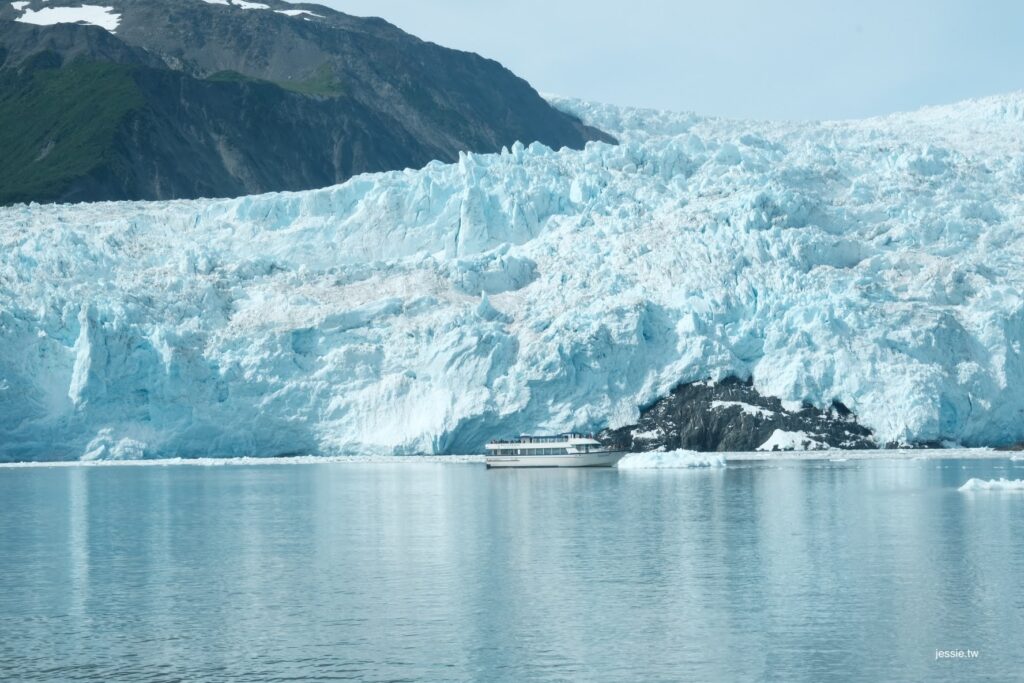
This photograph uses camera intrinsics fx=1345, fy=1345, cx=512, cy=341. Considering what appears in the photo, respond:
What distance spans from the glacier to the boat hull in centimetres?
110

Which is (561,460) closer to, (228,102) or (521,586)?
(521,586)

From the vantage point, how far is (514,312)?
4728 cm

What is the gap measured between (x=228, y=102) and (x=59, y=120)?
10889mm

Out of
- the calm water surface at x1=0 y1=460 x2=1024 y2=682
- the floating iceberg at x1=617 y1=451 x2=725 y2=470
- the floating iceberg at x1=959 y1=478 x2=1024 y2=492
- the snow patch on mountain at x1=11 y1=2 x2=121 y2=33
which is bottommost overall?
the calm water surface at x1=0 y1=460 x2=1024 y2=682

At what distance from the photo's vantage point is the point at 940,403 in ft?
140

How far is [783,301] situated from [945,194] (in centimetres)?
1062

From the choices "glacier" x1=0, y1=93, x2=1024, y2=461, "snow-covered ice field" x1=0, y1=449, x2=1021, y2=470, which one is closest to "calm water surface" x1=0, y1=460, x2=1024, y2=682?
"snow-covered ice field" x1=0, y1=449, x2=1021, y2=470

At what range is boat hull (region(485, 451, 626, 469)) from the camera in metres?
44.5

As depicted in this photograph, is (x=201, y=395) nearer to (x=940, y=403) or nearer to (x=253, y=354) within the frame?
(x=253, y=354)

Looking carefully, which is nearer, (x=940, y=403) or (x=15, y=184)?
(x=940, y=403)

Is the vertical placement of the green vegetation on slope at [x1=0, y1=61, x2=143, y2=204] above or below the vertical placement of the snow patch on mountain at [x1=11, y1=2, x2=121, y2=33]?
below

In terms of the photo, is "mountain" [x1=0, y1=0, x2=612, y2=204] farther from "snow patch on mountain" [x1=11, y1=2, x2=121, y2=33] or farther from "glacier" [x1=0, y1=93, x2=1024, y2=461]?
"glacier" [x1=0, y1=93, x2=1024, y2=461]

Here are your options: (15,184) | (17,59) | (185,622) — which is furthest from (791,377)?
(17,59)

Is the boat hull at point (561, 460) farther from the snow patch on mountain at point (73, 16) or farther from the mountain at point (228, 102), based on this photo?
the snow patch on mountain at point (73, 16)
